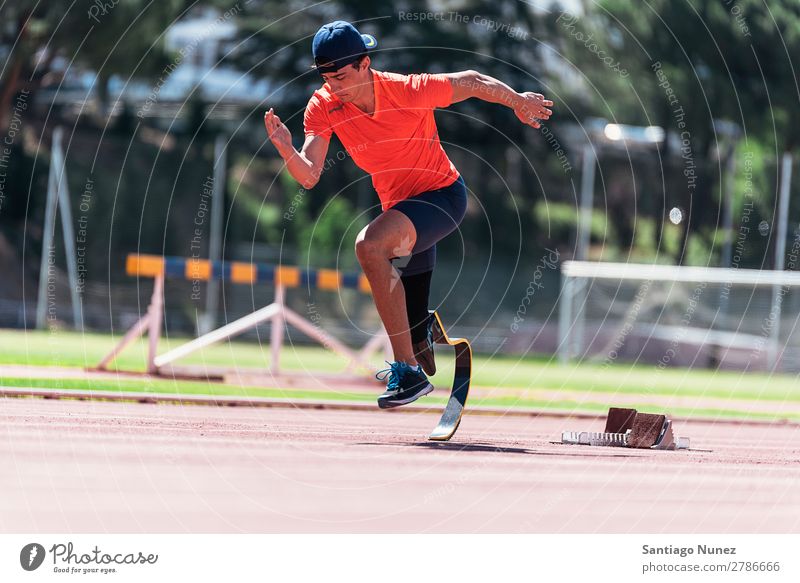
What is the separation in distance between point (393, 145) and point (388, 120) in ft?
0.57

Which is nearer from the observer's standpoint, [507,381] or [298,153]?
[298,153]

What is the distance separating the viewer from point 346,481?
22.0ft

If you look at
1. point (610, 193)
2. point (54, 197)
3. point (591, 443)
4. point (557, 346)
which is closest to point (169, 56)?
point (54, 197)

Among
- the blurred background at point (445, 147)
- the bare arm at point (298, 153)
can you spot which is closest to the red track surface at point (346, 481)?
the bare arm at point (298, 153)

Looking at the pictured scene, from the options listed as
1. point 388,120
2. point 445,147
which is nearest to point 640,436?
point 388,120

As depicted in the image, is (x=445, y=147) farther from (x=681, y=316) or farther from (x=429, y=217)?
(x=429, y=217)

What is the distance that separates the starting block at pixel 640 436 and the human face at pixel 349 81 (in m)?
3.00

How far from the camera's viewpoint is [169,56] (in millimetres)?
34094

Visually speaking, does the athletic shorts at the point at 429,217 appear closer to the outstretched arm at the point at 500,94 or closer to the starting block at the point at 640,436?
the outstretched arm at the point at 500,94

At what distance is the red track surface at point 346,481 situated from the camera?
5.56m

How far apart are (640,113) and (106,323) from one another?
1596 cm

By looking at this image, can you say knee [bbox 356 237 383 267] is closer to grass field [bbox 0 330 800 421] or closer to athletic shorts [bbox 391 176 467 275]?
athletic shorts [bbox 391 176 467 275]
